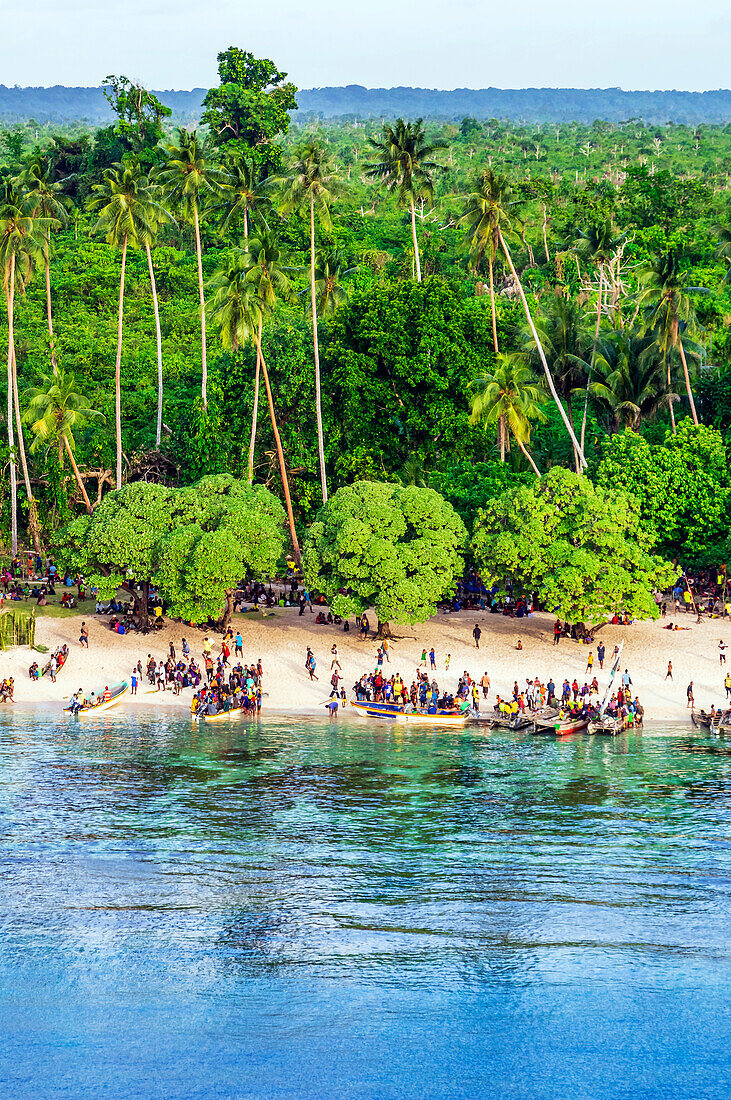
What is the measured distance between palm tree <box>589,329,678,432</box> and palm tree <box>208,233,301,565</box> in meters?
20.7

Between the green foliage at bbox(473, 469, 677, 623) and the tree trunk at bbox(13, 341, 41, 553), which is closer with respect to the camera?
the green foliage at bbox(473, 469, 677, 623)

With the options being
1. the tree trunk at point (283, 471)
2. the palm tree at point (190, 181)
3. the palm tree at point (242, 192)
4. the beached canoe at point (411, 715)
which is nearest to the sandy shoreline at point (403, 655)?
the beached canoe at point (411, 715)

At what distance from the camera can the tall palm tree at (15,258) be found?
244 feet

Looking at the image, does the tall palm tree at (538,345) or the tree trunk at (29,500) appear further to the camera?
the tree trunk at (29,500)

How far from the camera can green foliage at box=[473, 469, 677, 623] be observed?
5981 cm

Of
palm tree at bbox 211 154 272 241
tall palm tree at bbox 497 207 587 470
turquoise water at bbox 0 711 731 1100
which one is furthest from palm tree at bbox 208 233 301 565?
turquoise water at bbox 0 711 731 1100

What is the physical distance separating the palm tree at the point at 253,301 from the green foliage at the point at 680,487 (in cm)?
2028

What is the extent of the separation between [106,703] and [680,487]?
34293mm

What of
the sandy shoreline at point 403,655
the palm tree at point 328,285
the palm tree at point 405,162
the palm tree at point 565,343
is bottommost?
the sandy shoreline at point 403,655

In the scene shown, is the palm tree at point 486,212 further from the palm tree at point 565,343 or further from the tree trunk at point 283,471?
the tree trunk at point 283,471

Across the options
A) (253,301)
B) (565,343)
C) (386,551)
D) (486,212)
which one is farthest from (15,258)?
(565,343)

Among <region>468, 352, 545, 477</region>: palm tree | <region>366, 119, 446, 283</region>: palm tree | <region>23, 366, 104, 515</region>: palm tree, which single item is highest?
<region>366, 119, 446, 283</region>: palm tree

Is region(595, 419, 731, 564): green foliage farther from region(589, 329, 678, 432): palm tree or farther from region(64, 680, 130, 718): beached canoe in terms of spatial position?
region(64, 680, 130, 718): beached canoe

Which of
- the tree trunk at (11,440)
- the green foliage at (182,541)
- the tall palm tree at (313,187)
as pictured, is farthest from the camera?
the tall palm tree at (313,187)
